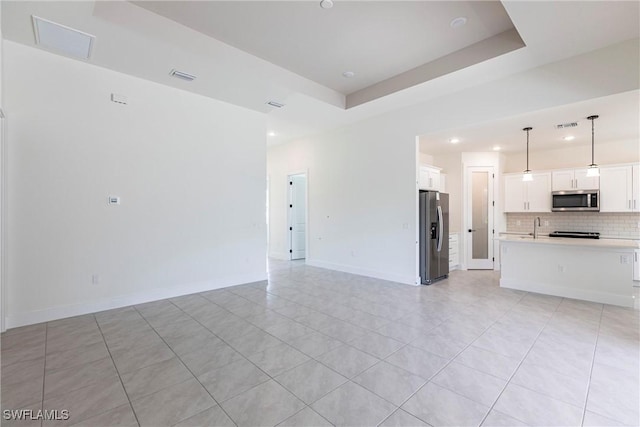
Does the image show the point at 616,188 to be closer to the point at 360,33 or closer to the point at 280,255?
the point at 360,33

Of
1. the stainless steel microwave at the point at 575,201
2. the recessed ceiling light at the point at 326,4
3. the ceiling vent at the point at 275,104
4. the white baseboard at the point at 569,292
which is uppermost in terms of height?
the recessed ceiling light at the point at 326,4

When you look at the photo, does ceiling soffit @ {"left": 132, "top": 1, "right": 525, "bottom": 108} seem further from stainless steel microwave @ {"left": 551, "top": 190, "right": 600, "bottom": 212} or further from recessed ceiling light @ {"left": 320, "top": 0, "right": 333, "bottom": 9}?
stainless steel microwave @ {"left": 551, "top": 190, "right": 600, "bottom": 212}

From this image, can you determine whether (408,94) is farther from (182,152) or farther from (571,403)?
(571,403)

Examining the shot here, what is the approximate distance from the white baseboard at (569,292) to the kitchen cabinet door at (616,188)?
2.66m

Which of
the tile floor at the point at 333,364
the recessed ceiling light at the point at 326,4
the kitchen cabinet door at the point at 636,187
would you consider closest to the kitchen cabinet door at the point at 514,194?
the kitchen cabinet door at the point at 636,187

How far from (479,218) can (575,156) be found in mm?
2452

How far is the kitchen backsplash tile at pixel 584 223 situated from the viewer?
585 cm

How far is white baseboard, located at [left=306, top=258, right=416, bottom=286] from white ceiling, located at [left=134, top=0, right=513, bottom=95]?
356cm

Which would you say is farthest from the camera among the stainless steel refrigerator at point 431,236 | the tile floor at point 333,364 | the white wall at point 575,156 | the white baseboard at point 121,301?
the white wall at point 575,156

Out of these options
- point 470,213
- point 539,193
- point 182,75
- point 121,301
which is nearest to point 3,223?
point 121,301

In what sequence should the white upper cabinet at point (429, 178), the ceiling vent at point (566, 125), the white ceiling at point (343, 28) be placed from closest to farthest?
the white ceiling at point (343, 28) < the ceiling vent at point (566, 125) < the white upper cabinet at point (429, 178)

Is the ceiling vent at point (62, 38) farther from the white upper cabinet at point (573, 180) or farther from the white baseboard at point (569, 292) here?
the white upper cabinet at point (573, 180)

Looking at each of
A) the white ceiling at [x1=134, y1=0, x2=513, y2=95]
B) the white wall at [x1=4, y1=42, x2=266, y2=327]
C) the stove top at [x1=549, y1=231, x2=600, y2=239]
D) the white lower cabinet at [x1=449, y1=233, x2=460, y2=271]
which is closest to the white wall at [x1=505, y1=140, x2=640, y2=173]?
the stove top at [x1=549, y1=231, x2=600, y2=239]

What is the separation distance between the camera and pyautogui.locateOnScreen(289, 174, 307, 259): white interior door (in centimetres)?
795
